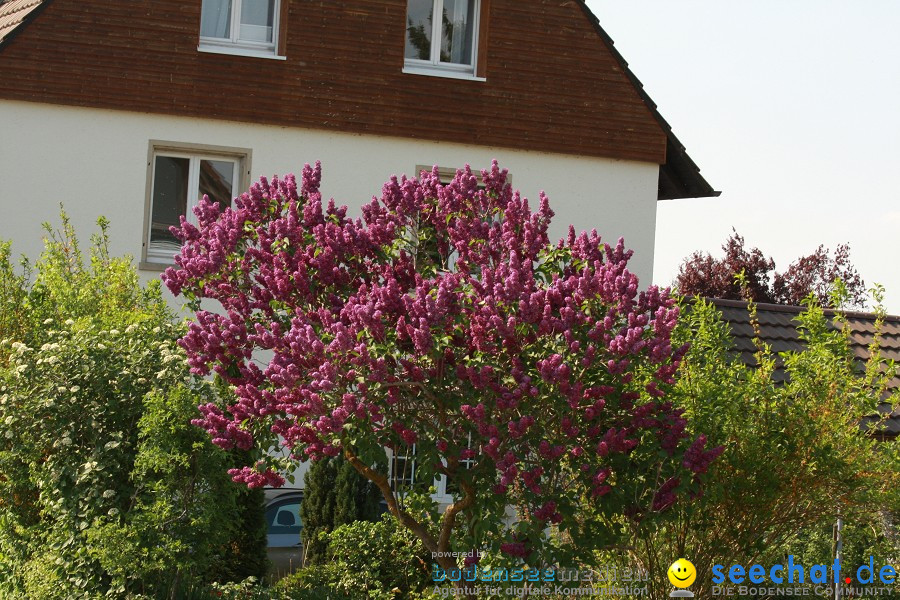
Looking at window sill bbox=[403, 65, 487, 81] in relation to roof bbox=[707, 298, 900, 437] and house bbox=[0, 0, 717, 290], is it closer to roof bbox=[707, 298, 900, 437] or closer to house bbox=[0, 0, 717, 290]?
house bbox=[0, 0, 717, 290]

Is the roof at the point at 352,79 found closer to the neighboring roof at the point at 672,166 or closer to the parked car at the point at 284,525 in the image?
the neighboring roof at the point at 672,166

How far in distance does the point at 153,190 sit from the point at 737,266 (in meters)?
19.0

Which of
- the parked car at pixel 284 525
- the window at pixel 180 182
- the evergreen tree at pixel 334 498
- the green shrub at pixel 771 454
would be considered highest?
the window at pixel 180 182

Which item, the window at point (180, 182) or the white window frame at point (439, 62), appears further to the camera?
the white window frame at point (439, 62)

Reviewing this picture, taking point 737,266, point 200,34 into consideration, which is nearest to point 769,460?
point 200,34

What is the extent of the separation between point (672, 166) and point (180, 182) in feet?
22.5

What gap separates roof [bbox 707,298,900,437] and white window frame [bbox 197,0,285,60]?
21.3 ft

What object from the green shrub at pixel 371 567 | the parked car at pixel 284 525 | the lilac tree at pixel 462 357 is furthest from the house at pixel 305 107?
the lilac tree at pixel 462 357

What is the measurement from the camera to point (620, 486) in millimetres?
7621

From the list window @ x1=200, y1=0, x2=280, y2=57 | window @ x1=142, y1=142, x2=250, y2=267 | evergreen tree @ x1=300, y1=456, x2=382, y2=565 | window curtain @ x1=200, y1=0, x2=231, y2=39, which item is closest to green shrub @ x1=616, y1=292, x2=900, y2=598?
evergreen tree @ x1=300, y1=456, x2=382, y2=565

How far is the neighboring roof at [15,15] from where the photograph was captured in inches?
588

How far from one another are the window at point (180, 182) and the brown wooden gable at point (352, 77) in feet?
1.80

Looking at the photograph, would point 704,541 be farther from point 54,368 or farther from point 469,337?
point 54,368

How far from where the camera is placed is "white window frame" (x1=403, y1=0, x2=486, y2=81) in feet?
54.1
